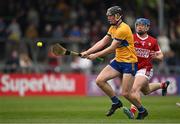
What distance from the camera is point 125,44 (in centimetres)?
2014

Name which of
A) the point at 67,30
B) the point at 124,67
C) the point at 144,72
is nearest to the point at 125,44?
the point at 124,67

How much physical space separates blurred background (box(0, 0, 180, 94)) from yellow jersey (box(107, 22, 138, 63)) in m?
14.1

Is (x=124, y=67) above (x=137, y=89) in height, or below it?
above

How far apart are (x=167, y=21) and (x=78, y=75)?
6.13 m

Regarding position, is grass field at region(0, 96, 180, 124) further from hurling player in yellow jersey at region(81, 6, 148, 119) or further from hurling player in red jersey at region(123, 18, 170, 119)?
hurling player in red jersey at region(123, 18, 170, 119)

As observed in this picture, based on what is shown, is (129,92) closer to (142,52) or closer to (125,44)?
(125,44)

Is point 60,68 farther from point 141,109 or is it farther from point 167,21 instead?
point 141,109

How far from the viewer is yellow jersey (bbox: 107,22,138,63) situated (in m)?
20.0

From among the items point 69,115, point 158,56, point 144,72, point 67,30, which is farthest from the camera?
point 67,30

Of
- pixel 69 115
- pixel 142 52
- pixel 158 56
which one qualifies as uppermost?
pixel 142 52

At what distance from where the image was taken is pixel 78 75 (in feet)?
116

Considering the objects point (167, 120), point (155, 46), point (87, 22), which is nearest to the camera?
point (167, 120)

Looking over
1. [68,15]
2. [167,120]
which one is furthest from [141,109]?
[68,15]

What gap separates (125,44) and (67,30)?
52.5 ft
